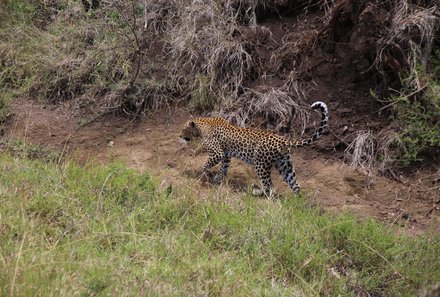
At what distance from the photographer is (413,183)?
334 inches

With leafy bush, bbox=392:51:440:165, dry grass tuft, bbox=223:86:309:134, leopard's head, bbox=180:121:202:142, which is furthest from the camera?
dry grass tuft, bbox=223:86:309:134

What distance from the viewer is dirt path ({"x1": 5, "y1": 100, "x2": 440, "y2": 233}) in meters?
8.13

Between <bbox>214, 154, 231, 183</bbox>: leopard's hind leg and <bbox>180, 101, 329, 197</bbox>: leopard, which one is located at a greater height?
<bbox>180, 101, 329, 197</bbox>: leopard

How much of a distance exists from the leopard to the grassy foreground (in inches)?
38.2

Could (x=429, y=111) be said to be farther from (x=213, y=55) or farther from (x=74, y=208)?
(x=74, y=208)

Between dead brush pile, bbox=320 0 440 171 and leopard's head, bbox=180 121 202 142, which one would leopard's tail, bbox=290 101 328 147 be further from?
leopard's head, bbox=180 121 202 142

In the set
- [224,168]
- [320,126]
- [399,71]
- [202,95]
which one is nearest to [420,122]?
[399,71]

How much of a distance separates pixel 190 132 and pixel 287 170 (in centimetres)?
152

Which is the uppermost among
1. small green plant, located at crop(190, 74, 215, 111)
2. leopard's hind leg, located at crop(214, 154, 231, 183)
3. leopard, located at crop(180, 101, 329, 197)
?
small green plant, located at crop(190, 74, 215, 111)

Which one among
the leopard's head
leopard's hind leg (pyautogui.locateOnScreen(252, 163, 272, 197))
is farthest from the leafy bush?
the leopard's head

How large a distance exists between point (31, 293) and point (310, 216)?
3339 mm

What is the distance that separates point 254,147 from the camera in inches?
335

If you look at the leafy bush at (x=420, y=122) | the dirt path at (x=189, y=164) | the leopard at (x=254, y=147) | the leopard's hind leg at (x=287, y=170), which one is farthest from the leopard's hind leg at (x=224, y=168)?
the leafy bush at (x=420, y=122)

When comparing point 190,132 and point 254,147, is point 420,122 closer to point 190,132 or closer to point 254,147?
point 254,147
